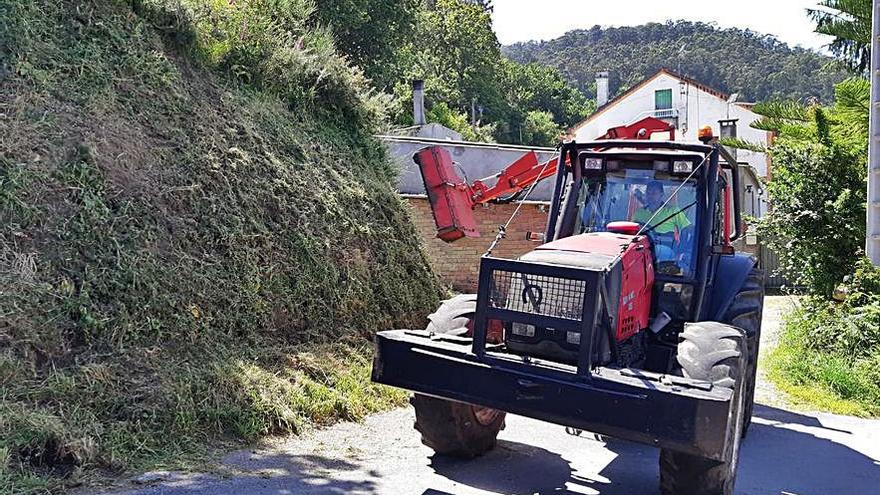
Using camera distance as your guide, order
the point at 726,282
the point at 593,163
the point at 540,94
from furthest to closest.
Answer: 1. the point at 540,94
2. the point at 726,282
3. the point at 593,163

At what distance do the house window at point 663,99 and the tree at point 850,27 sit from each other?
1172 inches

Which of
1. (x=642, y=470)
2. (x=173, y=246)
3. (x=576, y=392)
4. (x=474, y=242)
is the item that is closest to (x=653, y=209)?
(x=642, y=470)

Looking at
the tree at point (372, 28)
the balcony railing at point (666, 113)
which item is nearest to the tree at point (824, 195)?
the tree at point (372, 28)

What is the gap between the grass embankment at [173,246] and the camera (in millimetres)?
5961

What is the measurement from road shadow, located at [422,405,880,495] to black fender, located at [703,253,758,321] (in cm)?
121

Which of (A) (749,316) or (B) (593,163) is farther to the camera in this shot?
(A) (749,316)

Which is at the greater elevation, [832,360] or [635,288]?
[635,288]

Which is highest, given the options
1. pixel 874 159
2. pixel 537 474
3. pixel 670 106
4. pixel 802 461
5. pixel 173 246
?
pixel 670 106

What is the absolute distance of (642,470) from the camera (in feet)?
20.8

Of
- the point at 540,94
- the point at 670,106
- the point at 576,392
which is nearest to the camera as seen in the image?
the point at 576,392

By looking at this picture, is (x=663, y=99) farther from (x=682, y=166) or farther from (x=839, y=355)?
(x=682, y=166)

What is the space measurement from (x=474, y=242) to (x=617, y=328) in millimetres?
11803

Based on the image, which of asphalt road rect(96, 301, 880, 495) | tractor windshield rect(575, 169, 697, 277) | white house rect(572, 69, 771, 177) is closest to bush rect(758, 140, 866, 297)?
asphalt road rect(96, 301, 880, 495)

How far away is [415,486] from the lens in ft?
18.8
